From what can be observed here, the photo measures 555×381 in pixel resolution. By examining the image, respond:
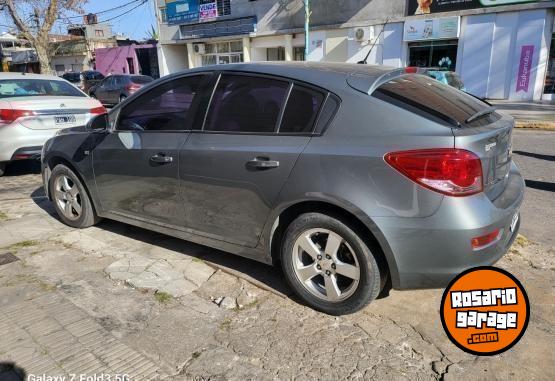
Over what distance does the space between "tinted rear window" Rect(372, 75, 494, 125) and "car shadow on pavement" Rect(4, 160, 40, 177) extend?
6564mm

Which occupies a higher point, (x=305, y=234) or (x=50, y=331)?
(x=305, y=234)

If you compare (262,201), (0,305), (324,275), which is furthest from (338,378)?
(0,305)

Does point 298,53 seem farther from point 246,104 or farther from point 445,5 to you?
point 246,104

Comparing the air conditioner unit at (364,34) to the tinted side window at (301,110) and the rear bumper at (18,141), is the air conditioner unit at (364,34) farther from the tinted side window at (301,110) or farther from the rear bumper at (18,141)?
the tinted side window at (301,110)

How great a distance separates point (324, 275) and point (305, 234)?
29 cm

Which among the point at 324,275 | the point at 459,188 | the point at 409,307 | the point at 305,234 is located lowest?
the point at 409,307

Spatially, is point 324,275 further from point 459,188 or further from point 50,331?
point 50,331

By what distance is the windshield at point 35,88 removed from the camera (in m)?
6.73

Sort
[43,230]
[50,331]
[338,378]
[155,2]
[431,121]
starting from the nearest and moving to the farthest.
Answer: [338,378] → [431,121] → [50,331] → [43,230] → [155,2]

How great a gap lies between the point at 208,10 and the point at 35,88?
68.6ft

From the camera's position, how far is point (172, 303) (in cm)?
316

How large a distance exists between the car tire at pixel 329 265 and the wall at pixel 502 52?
16.8 m

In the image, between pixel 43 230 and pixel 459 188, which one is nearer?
pixel 459 188

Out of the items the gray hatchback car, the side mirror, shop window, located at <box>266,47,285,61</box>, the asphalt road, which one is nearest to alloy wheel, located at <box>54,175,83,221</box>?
the side mirror
